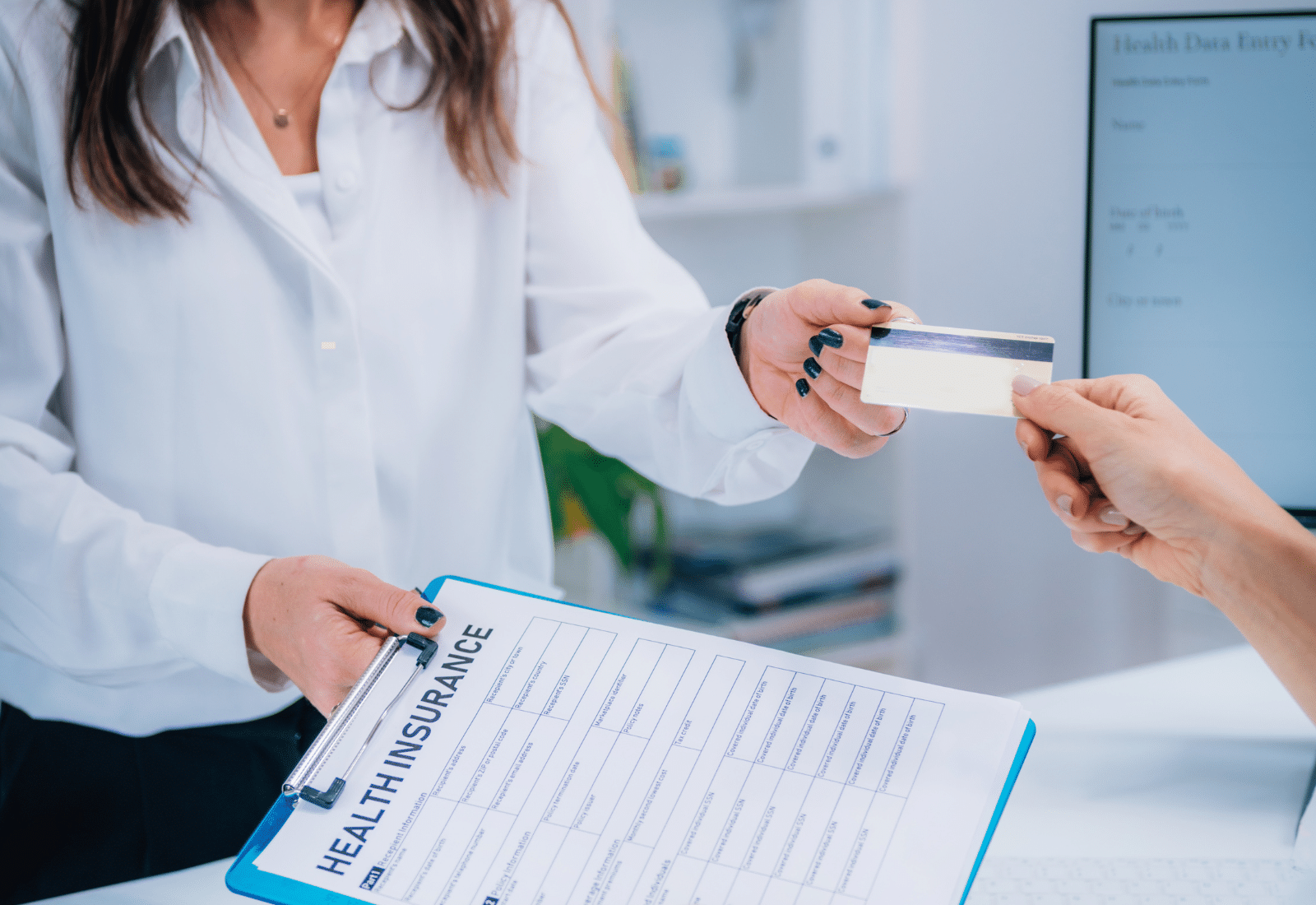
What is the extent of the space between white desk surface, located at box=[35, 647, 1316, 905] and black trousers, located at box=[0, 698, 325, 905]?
14cm

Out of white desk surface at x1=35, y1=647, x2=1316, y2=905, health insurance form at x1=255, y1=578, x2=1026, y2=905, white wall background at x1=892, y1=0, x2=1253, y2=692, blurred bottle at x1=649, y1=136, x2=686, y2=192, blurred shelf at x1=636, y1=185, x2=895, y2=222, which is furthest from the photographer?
blurred bottle at x1=649, y1=136, x2=686, y2=192

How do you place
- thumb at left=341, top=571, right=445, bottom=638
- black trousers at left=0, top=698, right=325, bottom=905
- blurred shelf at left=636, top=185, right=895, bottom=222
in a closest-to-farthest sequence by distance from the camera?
thumb at left=341, top=571, right=445, bottom=638
black trousers at left=0, top=698, right=325, bottom=905
blurred shelf at left=636, top=185, right=895, bottom=222

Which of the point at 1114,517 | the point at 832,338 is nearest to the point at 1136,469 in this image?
the point at 1114,517

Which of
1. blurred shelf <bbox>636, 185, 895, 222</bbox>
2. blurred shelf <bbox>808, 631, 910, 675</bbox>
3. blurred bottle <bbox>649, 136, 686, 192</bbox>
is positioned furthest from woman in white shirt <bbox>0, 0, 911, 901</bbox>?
blurred shelf <bbox>808, 631, 910, 675</bbox>

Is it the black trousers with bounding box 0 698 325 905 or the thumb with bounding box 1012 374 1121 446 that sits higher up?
the thumb with bounding box 1012 374 1121 446

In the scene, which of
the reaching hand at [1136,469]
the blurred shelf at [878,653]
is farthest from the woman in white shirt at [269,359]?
the blurred shelf at [878,653]

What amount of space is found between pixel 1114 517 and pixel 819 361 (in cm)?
23

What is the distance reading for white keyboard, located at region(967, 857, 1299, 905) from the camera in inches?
27.0

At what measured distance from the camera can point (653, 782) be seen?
0.56 m

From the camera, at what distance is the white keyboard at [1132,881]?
0.69 metres

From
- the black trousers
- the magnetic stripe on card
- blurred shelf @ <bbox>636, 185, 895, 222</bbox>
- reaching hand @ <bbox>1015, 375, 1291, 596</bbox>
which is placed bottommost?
the black trousers

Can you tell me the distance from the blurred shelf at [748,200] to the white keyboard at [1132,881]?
1279mm

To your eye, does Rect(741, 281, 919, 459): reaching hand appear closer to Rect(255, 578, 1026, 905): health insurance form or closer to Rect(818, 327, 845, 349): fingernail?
Rect(818, 327, 845, 349): fingernail

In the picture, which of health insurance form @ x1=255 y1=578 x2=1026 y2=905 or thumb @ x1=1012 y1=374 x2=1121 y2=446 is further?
thumb @ x1=1012 y1=374 x2=1121 y2=446
